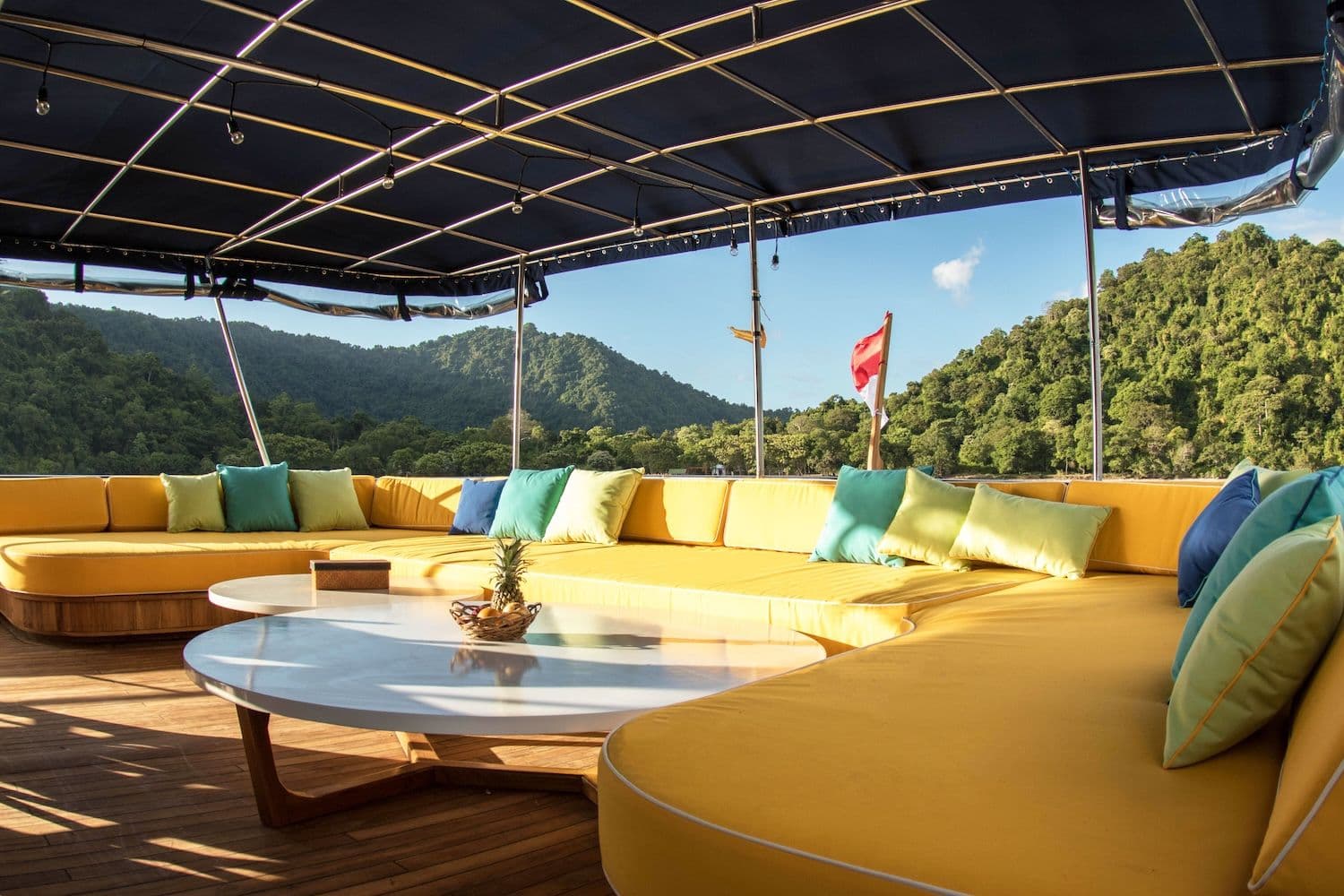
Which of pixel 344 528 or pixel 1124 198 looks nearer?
pixel 1124 198

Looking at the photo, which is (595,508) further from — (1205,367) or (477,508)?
(1205,367)

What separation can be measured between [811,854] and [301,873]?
5.01 ft

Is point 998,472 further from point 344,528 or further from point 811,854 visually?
point 811,854

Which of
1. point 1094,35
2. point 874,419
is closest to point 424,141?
point 874,419

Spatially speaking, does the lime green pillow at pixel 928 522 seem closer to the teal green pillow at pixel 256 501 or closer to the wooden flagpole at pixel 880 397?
the wooden flagpole at pixel 880 397

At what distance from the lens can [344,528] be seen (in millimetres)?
6266

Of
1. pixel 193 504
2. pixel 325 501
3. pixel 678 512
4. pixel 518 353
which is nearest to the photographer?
pixel 678 512

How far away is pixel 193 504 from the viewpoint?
5750 mm

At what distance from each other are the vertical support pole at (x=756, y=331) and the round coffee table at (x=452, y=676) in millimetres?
3237

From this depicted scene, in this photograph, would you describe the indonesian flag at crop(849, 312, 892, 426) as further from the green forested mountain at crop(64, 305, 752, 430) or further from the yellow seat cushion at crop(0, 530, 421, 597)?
the green forested mountain at crop(64, 305, 752, 430)

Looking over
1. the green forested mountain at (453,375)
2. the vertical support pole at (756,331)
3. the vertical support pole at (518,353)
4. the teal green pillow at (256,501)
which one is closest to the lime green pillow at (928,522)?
the vertical support pole at (756,331)

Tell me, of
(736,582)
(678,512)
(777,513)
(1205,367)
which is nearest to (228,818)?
(736,582)

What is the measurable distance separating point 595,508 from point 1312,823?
449cm

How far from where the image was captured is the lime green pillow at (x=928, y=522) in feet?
12.7
